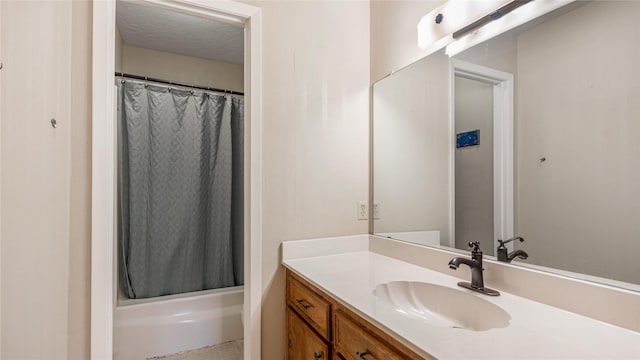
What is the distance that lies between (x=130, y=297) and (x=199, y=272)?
52 centimetres

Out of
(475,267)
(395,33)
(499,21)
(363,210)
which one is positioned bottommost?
(475,267)

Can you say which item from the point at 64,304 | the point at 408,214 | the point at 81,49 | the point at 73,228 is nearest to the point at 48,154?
the point at 73,228

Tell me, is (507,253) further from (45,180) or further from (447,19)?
(45,180)

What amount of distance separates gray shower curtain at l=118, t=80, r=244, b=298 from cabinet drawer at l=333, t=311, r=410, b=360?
191 centimetres

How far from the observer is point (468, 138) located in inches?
49.9

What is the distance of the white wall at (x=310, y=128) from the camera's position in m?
1.53

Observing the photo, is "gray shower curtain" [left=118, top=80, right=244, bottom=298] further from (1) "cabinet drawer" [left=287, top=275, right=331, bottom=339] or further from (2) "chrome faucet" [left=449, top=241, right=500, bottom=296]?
(2) "chrome faucet" [left=449, top=241, right=500, bottom=296]

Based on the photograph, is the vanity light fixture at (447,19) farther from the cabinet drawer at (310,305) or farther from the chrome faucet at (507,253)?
the cabinet drawer at (310,305)

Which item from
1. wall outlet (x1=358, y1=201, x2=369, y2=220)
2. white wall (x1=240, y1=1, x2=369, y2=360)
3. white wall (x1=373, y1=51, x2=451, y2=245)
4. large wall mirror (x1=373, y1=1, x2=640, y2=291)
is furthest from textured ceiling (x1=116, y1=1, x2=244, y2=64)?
large wall mirror (x1=373, y1=1, x2=640, y2=291)

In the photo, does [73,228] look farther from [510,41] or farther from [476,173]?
[510,41]

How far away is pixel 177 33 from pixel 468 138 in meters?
2.38

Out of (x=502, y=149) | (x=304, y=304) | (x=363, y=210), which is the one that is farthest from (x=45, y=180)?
(x=502, y=149)

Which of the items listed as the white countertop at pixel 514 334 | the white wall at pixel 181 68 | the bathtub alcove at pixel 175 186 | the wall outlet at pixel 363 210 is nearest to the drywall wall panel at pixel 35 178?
the white countertop at pixel 514 334

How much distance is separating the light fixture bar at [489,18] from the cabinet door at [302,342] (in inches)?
53.8
